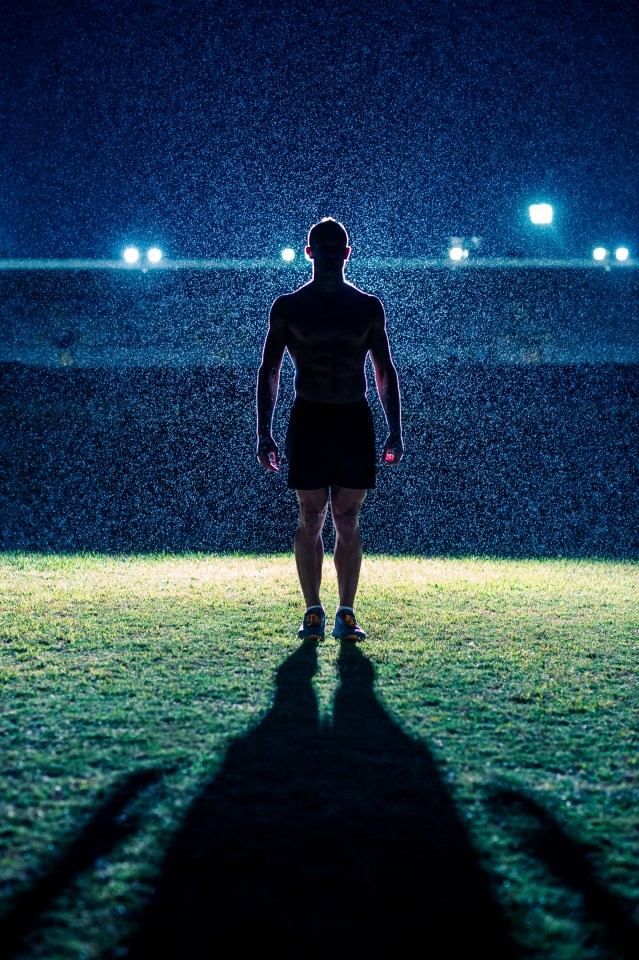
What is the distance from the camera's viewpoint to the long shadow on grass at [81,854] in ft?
3.77

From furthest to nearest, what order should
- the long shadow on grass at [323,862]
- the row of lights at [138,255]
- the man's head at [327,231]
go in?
the row of lights at [138,255] < the man's head at [327,231] < the long shadow on grass at [323,862]

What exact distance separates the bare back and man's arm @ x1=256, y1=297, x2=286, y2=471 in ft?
0.05

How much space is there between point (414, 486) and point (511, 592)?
273 cm

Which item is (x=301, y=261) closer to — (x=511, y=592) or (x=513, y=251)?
(x=513, y=251)

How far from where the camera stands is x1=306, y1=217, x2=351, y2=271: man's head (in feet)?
10.0

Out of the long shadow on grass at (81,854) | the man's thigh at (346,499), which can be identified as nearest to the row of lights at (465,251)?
the man's thigh at (346,499)

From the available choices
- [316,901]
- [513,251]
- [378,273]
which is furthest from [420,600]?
[513,251]

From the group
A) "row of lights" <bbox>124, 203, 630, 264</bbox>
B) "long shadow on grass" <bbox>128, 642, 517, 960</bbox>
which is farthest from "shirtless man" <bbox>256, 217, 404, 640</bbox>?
"row of lights" <bbox>124, 203, 630, 264</bbox>

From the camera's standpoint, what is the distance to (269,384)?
3229mm

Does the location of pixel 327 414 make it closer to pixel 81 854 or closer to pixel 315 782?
pixel 315 782

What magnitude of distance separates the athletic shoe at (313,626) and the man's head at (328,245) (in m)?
1.53

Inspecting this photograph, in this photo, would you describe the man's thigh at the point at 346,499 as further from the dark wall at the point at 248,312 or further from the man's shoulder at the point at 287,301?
the dark wall at the point at 248,312

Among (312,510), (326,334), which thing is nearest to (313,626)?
(312,510)

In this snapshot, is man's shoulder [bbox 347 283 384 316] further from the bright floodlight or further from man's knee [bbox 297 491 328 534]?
the bright floodlight
